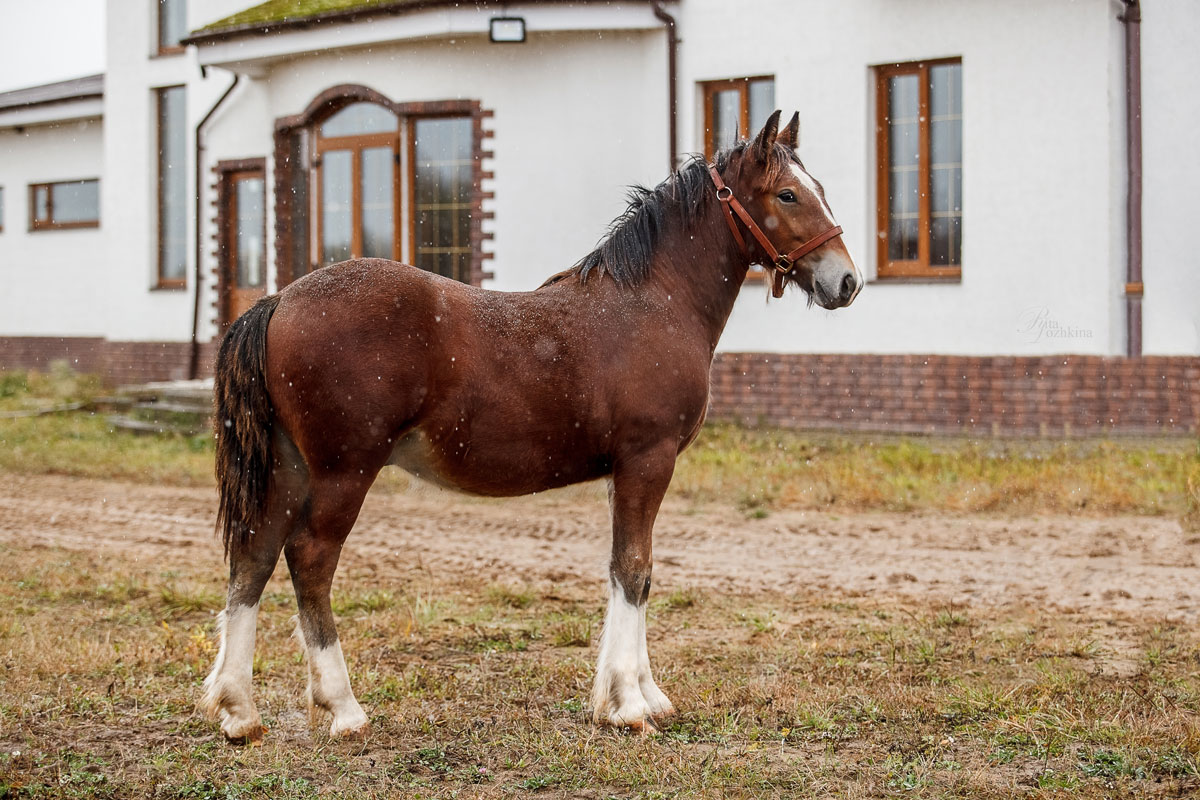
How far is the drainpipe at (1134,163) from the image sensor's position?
12.0 meters

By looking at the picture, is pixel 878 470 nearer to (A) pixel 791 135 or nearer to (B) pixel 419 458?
(A) pixel 791 135

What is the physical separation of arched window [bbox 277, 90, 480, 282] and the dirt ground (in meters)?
4.97

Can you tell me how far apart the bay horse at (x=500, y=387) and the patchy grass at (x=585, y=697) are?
33cm

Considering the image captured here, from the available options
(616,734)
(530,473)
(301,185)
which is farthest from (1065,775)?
(301,185)

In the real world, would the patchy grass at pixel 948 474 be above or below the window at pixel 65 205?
below

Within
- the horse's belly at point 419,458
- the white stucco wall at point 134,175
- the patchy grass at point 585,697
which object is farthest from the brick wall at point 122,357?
the horse's belly at point 419,458

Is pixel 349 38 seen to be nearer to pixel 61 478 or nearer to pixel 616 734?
pixel 61 478

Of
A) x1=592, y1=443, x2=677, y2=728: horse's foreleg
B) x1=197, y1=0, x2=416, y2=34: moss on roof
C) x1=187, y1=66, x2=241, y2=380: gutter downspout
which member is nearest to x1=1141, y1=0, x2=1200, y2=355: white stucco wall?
x1=197, y1=0, x2=416, y2=34: moss on roof

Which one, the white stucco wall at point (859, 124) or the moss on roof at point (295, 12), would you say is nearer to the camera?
the white stucco wall at point (859, 124)

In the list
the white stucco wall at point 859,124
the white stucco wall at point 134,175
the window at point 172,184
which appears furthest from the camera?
the window at point 172,184

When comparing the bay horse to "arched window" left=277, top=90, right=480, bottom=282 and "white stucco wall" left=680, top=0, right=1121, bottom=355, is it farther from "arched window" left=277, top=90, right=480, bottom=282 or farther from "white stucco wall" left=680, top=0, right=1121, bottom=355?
"arched window" left=277, top=90, right=480, bottom=282

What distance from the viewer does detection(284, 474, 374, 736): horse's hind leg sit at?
4504mm

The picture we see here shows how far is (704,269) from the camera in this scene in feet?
17.1

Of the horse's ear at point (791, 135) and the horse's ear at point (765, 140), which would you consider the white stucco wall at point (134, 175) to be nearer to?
the horse's ear at point (791, 135)
